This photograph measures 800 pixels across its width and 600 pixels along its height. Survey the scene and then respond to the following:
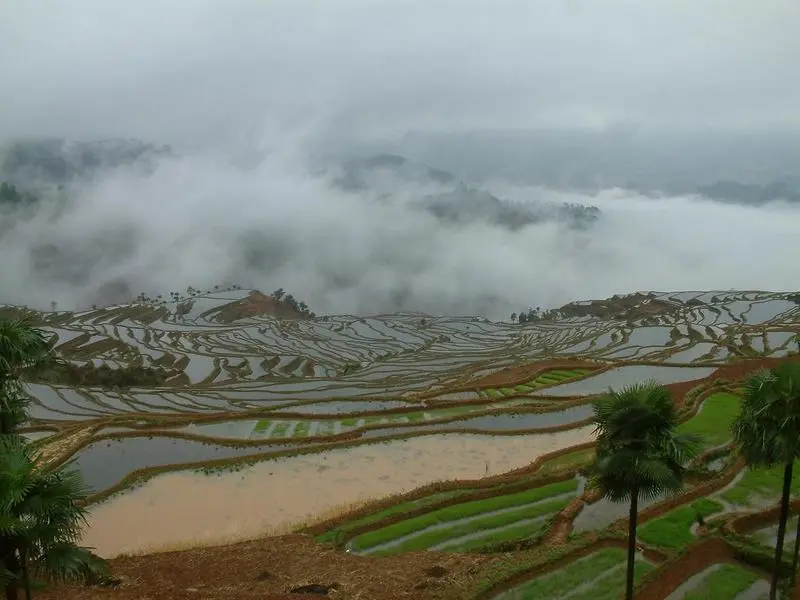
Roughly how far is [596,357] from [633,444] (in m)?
52.6

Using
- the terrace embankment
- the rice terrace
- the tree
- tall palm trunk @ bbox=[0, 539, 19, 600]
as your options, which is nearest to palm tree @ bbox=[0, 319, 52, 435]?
the rice terrace

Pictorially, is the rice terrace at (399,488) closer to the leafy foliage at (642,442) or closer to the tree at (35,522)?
the leafy foliage at (642,442)

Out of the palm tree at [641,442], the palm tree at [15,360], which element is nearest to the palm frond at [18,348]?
the palm tree at [15,360]

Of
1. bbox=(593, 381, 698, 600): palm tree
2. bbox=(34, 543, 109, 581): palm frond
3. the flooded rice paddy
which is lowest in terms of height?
the flooded rice paddy

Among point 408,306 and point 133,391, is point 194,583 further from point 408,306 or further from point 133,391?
point 408,306

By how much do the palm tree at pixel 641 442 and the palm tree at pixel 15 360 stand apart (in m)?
12.1

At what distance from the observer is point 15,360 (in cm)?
1271

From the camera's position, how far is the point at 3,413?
12961 mm

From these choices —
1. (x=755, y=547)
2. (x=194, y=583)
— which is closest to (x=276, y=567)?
(x=194, y=583)

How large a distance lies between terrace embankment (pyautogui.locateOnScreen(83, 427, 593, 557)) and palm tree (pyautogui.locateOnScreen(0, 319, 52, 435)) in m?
9.24

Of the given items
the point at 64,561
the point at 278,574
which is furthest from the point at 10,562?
the point at 278,574

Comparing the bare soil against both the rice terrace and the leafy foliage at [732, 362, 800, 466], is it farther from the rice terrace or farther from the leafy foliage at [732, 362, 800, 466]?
the leafy foliage at [732, 362, 800, 466]

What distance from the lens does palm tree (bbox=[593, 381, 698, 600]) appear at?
464 inches

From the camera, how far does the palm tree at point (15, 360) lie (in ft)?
40.8
